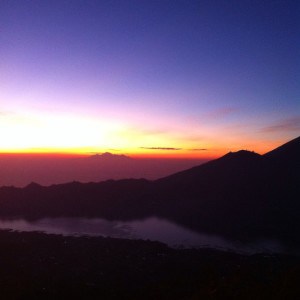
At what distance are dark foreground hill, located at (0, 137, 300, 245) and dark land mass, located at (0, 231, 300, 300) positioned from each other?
2075 cm

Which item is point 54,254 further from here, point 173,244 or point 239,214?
point 239,214

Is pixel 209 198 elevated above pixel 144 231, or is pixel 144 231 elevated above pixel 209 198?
pixel 209 198

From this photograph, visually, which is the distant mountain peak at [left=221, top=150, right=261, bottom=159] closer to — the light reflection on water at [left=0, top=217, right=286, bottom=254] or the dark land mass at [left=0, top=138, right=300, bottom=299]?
the dark land mass at [left=0, top=138, right=300, bottom=299]

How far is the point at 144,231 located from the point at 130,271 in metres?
30.1

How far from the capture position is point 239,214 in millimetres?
87250

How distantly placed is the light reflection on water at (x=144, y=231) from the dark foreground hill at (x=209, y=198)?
4.68m

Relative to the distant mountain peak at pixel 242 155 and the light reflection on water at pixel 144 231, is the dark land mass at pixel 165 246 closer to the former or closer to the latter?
the distant mountain peak at pixel 242 155

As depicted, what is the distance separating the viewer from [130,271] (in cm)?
4838

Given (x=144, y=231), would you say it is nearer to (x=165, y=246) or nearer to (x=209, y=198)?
(x=165, y=246)

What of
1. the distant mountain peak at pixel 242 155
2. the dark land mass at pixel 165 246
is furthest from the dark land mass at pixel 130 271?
the distant mountain peak at pixel 242 155

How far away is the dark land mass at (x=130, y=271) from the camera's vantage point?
36750 millimetres

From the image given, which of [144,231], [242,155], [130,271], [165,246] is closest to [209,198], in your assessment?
[242,155]

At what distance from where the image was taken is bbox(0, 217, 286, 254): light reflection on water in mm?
66688

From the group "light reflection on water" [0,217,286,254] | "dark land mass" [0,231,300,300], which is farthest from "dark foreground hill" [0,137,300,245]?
"dark land mass" [0,231,300,300]
